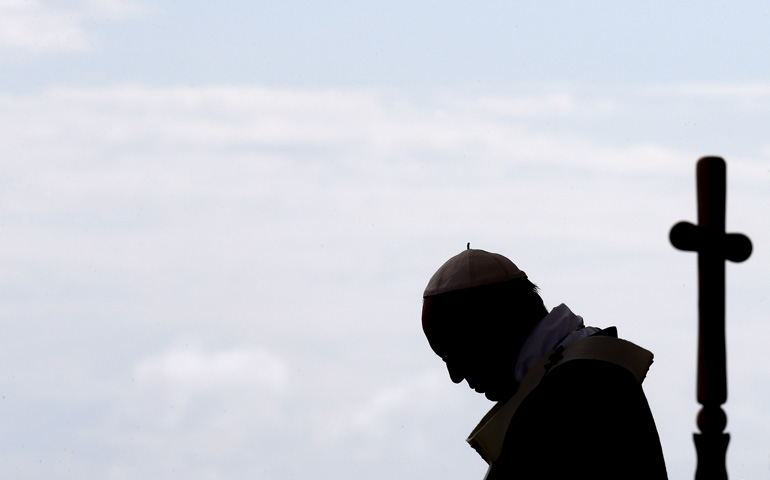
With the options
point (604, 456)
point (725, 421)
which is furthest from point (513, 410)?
point (725, 421)

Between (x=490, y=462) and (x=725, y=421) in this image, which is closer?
(x=725, y=421)

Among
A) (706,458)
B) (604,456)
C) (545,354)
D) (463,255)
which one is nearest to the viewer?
(706,458)

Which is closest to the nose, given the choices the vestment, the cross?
the vestment

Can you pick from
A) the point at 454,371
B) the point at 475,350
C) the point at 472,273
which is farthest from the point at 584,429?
the point at 472,273

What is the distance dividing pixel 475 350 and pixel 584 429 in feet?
2.54

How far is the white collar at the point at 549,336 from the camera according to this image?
5691mm

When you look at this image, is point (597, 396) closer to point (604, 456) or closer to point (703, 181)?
point (604, 456)

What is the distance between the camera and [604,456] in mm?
5242

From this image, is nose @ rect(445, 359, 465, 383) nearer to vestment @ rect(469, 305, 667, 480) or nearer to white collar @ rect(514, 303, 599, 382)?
white collar @ rect(514, 303, 599, 382)

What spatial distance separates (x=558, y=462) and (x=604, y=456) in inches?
7.7

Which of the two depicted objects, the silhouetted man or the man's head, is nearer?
the silhouetted man

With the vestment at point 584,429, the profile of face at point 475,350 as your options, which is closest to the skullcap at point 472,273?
the profile of face at point 475,350

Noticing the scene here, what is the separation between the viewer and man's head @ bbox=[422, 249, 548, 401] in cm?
585

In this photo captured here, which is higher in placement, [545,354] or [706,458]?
[545,354]
